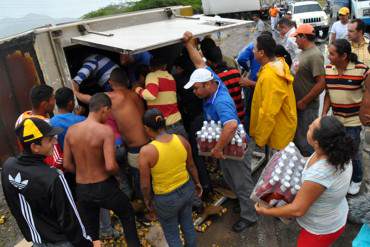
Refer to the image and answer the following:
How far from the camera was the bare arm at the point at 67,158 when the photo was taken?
3309 millimetres

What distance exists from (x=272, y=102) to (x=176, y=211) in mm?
1632

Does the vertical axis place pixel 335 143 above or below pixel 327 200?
above

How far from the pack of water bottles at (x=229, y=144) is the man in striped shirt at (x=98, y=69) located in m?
1.70

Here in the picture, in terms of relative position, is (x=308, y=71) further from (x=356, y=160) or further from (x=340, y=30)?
(x=340, y=30)

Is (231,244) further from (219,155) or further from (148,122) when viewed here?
(148,122)

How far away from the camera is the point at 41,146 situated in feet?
7.86

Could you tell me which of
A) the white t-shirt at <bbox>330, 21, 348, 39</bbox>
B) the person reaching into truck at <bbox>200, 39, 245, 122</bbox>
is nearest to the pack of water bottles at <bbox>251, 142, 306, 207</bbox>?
the person reaching into truck at <bbox>200, 39, 245, 122</bbox>

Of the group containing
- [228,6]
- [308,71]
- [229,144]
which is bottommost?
[229,144]

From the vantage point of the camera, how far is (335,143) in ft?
7.67

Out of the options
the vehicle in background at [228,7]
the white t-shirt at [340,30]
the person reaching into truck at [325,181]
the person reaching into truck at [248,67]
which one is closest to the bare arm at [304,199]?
the person reaching into truck at [325,181]

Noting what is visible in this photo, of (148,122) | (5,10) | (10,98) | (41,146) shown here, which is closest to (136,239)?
(148,122)

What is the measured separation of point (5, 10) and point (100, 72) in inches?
1167

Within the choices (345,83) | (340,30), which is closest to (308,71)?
(345,83)

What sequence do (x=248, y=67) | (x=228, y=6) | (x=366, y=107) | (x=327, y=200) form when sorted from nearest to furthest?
(x=327, y=200), (x=366, y=107), (x=248, y=67), (x=228, y=6)
